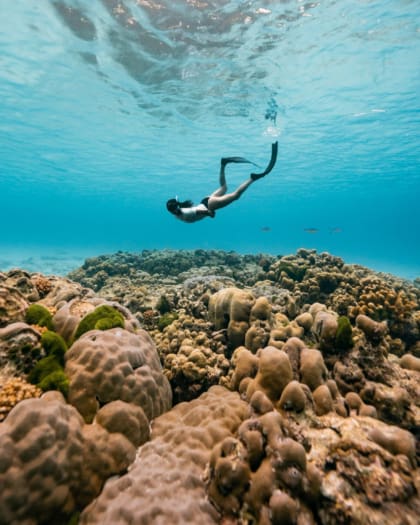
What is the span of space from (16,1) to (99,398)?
1828cm

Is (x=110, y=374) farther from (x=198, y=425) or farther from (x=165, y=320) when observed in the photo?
(x=165, y=320)

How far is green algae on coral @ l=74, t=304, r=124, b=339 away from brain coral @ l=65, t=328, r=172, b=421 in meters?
0.20

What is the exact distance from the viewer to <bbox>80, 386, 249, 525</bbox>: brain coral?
8.29 ft

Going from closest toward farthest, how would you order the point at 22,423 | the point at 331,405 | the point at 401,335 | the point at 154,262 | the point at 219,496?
the point at 22,423, the point at 219,496, the point at 331,405, the point at 401,335, the point at 154,262

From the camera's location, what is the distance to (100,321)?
4203 mm

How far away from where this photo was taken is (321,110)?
73.6 ft

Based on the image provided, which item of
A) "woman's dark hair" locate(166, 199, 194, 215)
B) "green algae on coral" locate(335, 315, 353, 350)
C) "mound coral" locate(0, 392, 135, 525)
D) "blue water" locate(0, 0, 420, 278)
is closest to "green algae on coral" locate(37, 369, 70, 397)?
"mound coral" locate(0, 392, 135, 525)

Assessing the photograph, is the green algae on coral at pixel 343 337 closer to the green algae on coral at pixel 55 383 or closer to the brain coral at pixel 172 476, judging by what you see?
the brain coral at pixel 172 476

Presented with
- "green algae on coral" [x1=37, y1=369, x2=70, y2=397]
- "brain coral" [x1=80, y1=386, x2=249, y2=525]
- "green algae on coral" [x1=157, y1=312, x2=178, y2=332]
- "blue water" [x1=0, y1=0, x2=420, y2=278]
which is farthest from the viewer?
"blue water" [x1=0, y1=0, x2=420, y2=278]

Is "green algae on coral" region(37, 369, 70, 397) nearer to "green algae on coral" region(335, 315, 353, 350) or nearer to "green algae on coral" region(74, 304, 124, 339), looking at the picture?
"green algae on coral" region(74, 304, 124, 339)

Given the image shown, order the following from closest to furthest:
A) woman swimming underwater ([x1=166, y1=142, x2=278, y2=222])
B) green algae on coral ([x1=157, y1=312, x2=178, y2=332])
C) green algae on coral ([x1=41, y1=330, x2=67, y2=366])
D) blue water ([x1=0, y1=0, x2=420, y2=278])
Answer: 1. green algae on coral ([x1=41, y1=330, x2=67, y2=366])
2. green algae on coral ([x1=157, y1=312, x2=178, y2=332])
3. woman swimming underwater ([x1=166, y1=142, x2=278, y2=222])
4. blue water ([x1=0, y1=0, x2=420, y2=278])

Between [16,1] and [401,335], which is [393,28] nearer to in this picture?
[401,335]

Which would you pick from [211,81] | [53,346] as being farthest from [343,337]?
[211,81]

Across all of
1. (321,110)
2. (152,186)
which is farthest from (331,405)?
(152,186)
